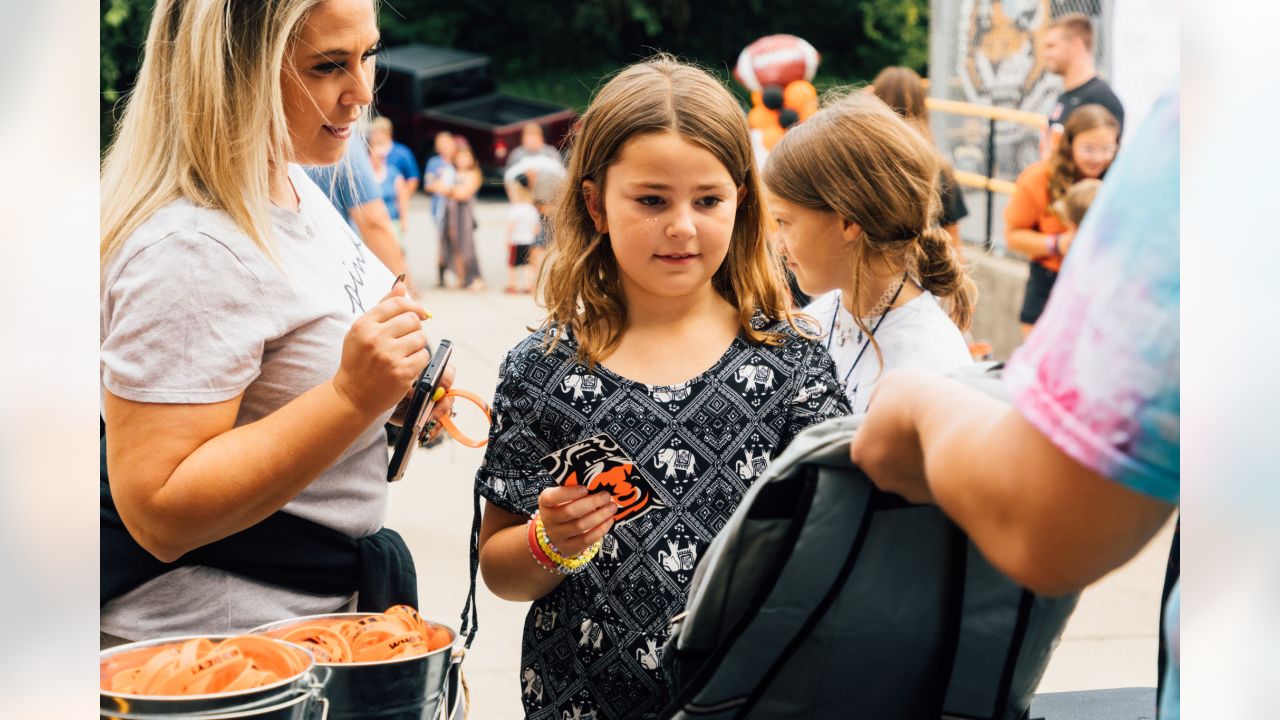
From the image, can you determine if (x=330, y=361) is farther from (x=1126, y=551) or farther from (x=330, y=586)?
(x=1126, y=551)

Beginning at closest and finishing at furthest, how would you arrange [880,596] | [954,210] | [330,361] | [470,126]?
1. [880,596]
2. [330,361]
3. [954,210]
4. [470,126]

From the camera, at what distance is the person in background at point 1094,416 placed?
2.70 feet

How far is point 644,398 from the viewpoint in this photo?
1526 mm

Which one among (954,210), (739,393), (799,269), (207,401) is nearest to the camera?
(207,401)

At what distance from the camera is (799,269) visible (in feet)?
6.56

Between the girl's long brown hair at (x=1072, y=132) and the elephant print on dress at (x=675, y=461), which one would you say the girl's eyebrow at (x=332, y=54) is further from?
the girl's long brown hair at (x=1072, y=132)

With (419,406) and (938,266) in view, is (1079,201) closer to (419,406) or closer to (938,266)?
(938,266)

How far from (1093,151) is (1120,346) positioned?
316 cm

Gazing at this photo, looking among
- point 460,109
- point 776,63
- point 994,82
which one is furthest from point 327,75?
point 460,109

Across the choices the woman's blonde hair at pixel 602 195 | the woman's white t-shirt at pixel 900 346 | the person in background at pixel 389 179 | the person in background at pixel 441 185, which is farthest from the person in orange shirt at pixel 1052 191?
the person in background at pixel 441 185

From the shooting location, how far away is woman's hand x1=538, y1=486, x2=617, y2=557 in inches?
52.1

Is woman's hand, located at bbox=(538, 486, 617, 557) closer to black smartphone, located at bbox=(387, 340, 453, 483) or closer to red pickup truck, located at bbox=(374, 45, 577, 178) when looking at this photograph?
black smartphone, located at bbox=(387, 340, 453, 483)
